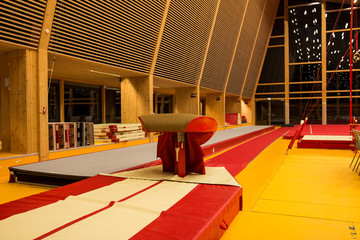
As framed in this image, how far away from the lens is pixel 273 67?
18109 millimetres

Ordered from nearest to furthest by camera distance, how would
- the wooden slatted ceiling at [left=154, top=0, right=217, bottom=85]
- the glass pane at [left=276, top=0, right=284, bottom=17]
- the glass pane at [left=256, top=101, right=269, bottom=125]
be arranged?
the wooden slatted ceiling at [left=154, top=0, right=217, bottom=85], the glass pane at [left=276, top=0, right=284, bottom=17], the glass pane at [left=256, top=101, right=269, bottom=125]

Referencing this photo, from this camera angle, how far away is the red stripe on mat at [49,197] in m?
2.08

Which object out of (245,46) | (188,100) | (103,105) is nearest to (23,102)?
(103,105)

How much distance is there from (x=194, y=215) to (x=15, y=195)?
2316 millimetres

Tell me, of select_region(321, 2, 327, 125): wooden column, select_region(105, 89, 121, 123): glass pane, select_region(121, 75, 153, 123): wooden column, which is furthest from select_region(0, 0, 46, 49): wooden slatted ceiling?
select_region(321, 2, 327, 125): wooden column

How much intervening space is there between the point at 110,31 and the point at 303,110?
14828 mm

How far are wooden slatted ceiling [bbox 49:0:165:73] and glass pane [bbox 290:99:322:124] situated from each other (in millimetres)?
13107

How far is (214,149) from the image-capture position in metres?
6.23

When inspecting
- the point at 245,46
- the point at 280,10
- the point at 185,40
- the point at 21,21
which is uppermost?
the point at 280,10

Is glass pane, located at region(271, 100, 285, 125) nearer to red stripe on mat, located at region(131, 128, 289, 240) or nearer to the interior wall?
the interior wall

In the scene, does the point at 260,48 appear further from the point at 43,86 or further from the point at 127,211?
the point at 127,211

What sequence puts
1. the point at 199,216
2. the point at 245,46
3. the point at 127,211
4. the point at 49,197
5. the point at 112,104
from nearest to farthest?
the point at 199,216, the point at 127,211, the point at 49,197, the point at 112,104, the point at 245,46

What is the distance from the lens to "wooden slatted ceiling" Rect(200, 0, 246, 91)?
992 centimetres

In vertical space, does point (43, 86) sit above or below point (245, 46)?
below
